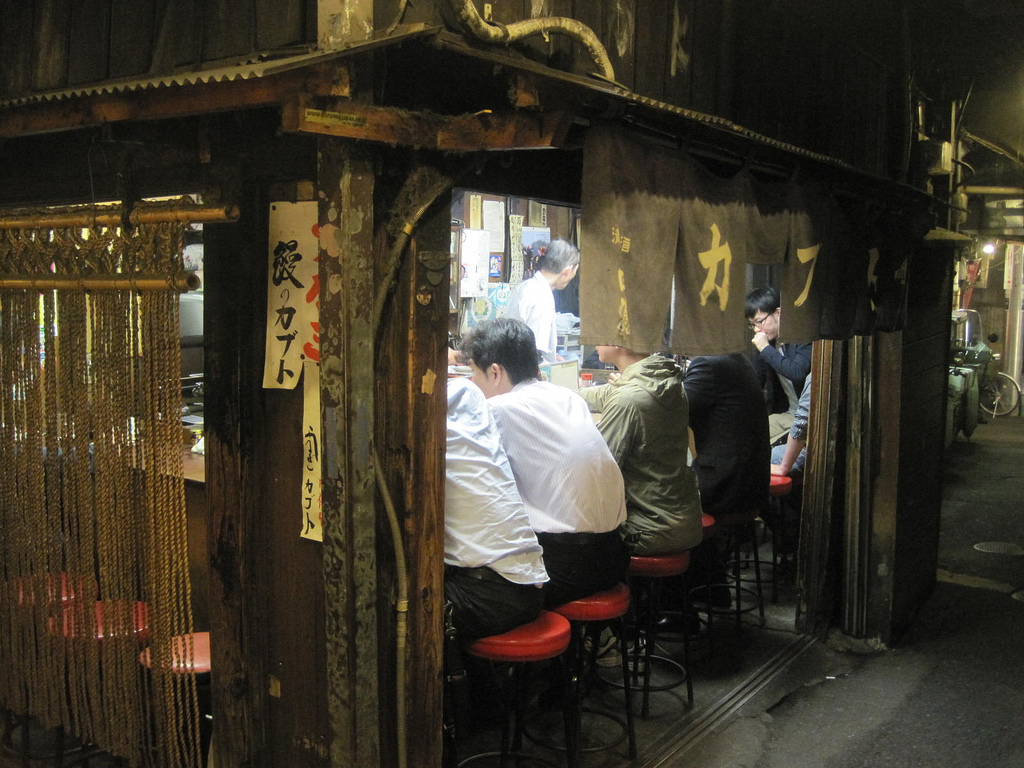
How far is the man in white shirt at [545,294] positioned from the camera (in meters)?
8.94

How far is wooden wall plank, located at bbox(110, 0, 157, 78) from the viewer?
14.5ft

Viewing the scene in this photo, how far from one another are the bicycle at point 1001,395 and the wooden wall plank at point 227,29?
867 inches

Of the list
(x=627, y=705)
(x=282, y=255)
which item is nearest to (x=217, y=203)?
(x=282, y=255)

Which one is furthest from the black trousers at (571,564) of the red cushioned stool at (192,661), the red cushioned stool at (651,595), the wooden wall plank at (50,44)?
the wooden wall plank at (50,44)

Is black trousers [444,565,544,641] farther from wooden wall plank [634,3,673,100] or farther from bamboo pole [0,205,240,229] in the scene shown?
wooden wall plank [634,3,673,100]

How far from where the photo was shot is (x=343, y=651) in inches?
141

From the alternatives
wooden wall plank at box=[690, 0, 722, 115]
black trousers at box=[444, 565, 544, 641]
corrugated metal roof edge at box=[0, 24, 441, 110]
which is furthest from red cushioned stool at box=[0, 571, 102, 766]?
wooden wall plank at box=[690, 0, 722, 115]

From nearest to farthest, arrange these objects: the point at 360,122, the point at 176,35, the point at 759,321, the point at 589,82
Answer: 1. the point at 360,122
2. the point at 589,82
3. the point at 176,35
4. the point at 759,321

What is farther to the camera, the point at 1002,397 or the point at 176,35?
the point at 1002,397

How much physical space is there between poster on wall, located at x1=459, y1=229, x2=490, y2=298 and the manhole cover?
7078 mm

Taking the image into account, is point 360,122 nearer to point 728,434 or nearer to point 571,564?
point 571,564

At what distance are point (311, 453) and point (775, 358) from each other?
6.47m

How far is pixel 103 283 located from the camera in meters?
3.98

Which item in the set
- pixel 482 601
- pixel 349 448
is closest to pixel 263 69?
pixel 349 448
